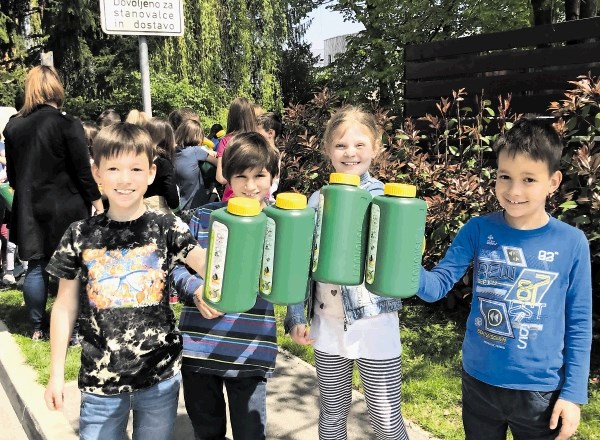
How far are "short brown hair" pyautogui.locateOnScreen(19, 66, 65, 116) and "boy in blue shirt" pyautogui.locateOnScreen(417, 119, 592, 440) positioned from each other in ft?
11.2

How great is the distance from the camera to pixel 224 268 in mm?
1577

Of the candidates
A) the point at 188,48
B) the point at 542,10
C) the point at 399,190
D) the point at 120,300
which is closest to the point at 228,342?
the point at 120,300

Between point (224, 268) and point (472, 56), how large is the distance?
4356 mm

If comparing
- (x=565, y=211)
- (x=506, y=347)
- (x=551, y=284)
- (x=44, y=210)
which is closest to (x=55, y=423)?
(x=44, y=210)

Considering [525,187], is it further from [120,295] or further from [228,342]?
[120,295]

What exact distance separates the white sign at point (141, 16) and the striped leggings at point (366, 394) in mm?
3931

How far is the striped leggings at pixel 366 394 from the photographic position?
2189 mm

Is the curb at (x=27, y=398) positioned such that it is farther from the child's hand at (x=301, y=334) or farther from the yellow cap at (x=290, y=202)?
the yellow cap at (x=290, y=202)

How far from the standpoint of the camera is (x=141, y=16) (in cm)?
514

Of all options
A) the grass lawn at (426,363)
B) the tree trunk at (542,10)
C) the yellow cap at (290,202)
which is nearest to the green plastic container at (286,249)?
the yellow cap at (290,202)

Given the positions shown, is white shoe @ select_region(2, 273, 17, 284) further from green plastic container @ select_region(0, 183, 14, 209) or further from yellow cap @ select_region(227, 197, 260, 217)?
yellow cap @ select_region(227, 197, 260, 217)

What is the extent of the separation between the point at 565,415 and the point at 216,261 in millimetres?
1179

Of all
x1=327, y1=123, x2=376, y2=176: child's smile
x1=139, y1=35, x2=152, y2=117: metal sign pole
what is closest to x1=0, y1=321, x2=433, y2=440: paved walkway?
x1=327, y1=123, x2=376, y2=176: child's smile

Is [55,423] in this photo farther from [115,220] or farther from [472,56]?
[472,56]
